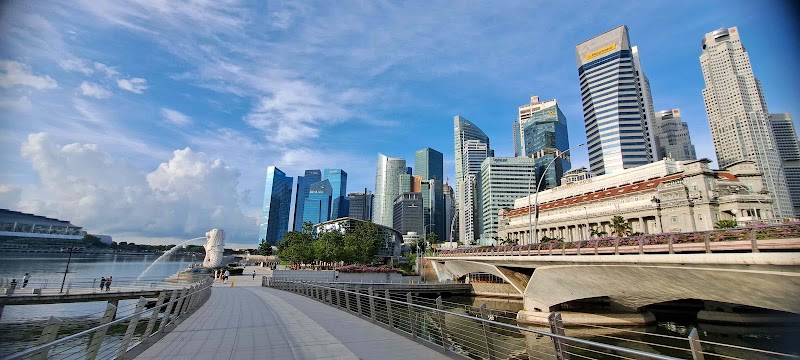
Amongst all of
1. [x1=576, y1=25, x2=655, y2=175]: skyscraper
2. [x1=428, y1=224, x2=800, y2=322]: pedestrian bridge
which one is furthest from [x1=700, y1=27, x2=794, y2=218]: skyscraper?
[x1=428, y1=224, x2=800, y2=322]: pedestrian bridge

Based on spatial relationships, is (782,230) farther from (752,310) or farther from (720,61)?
(720,61)

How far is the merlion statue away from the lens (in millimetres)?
69938

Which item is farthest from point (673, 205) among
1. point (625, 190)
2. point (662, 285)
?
point (662, 285)

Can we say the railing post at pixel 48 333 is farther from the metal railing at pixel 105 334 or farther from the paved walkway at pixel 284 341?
the paved walkway at pixel 284 341

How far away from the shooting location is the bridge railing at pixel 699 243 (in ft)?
43.9

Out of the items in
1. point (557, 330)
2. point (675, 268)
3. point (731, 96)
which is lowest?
point (557, 330)

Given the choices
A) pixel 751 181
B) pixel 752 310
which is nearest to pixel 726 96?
pixel 751 181

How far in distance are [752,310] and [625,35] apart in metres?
156

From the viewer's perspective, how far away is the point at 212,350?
8008mm

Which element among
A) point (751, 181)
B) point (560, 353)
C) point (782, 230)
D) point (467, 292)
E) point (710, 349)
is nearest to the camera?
point (560, 353)

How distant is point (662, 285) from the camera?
20.3 meters

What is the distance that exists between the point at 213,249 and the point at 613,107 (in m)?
154

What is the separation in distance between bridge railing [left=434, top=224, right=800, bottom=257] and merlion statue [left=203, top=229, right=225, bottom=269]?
6529 cm

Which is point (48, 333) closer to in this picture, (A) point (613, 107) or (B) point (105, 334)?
(B) point (105, 334)
